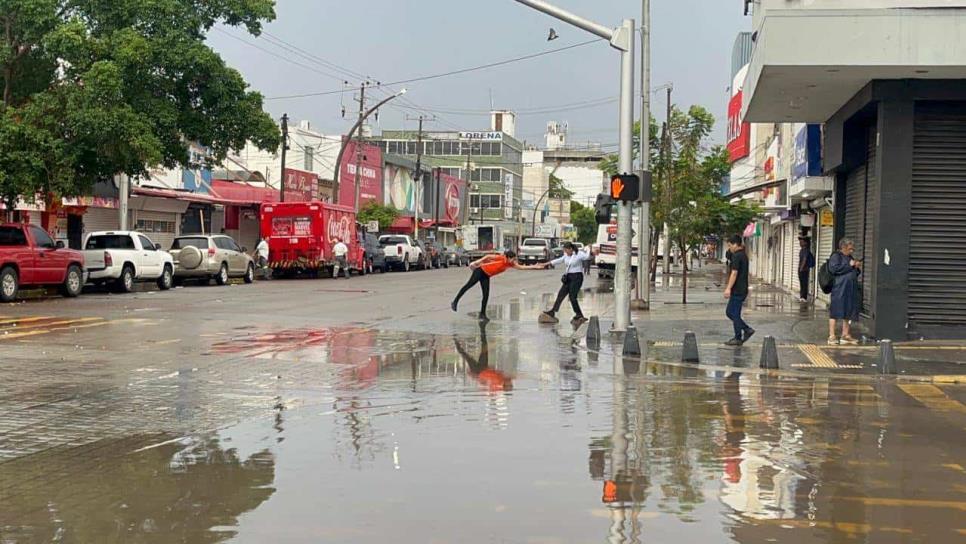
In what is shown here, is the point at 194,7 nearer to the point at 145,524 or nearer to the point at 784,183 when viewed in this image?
the point at 784,183

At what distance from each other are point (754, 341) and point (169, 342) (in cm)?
967

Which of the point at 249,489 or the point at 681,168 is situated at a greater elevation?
the point at 681,168

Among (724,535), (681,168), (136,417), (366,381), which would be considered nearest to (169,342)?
(366,381)

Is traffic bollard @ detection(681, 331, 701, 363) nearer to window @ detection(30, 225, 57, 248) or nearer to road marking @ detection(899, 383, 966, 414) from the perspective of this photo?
Answer: road marking @ detection(899, 383, 966, 414)

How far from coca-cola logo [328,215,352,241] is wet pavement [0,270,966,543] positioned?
84.7 feet

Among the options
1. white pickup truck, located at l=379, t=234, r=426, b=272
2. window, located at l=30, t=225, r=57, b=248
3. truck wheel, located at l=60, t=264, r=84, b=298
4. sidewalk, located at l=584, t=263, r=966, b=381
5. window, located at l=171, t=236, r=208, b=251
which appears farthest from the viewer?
white pickup truck, located at l=379, t=234, r=426, b=272

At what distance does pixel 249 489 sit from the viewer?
289 inches

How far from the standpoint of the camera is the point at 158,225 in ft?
156

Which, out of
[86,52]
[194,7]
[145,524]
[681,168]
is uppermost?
[194,7]

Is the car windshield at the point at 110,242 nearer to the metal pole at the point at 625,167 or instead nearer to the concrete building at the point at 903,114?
the metal pole at the point at 625,167

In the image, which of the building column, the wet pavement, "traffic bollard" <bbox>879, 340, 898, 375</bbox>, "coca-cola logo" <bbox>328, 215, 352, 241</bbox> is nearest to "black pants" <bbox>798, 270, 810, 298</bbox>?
the building column

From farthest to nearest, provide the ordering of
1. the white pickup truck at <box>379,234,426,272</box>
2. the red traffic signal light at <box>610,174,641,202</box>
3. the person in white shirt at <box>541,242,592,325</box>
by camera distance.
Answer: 1. the white pickup truck at <box>379,234,426,272</box>
2. the person in white shirt at <box>541,242,592,325</box>
3. the red traffic signal light at <box>610,174,641,202</box>

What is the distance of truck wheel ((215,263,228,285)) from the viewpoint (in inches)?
1481

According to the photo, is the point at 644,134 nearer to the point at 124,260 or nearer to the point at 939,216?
the point at 939,216
